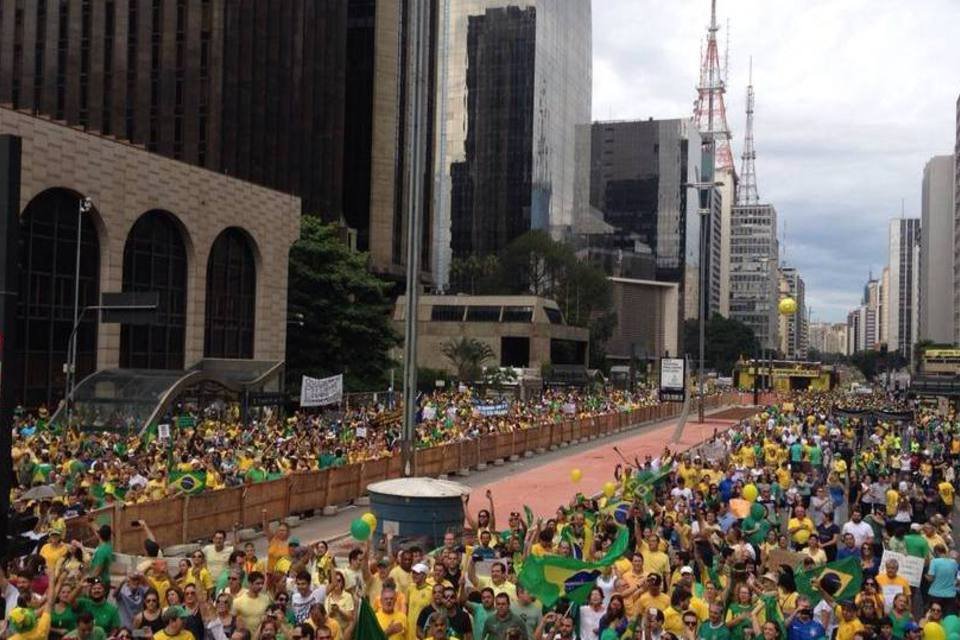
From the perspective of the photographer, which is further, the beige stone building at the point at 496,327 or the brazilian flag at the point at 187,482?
the beige stone building at the point at 496,327

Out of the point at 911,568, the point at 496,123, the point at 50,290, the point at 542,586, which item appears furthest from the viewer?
the point at 496,123

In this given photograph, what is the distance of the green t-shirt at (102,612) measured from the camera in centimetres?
958

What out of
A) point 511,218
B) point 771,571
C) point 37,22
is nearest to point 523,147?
point 511,218

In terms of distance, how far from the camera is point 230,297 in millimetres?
45656

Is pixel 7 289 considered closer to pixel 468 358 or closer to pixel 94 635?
pixel 94 635

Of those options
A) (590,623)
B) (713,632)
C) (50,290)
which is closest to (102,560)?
(590,623)

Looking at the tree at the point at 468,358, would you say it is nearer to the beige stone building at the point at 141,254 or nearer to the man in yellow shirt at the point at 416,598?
the beige stone building at the point at 141,254

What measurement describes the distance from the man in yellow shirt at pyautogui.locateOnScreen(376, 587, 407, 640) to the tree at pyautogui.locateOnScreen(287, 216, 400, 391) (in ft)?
140

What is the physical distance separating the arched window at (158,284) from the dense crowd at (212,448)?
828 centimetres

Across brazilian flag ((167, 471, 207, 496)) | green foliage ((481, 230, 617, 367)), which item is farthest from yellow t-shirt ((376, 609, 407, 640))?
green foliage ((481, 230, 617, 367))

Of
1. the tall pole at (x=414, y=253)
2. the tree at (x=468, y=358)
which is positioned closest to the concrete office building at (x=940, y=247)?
the tree at (x=468, y=358)

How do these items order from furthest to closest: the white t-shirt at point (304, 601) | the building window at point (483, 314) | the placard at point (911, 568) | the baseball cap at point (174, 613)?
the building window at point (483, 314) → the placard at point (911, 568) → the white t-shirt at point (304, 601) → the baseball cap at point (174, 613)

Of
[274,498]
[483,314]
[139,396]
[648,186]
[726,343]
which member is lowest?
[274,498]

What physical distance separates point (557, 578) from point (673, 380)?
1269 inches
